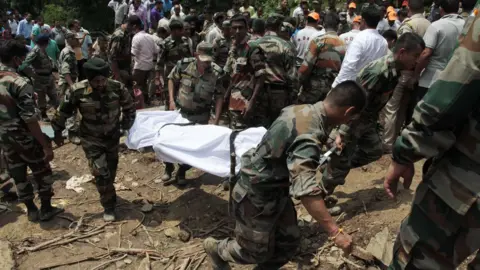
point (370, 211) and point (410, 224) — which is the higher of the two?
point (410, 224)

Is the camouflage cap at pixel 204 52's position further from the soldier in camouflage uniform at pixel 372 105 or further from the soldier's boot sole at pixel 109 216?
the soldier's boot sole at pixel 109 216

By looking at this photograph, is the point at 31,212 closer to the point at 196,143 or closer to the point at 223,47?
the point at 196,143

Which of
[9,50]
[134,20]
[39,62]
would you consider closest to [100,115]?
[9,50]

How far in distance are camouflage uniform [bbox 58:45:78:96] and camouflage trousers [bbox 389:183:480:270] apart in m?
7.41

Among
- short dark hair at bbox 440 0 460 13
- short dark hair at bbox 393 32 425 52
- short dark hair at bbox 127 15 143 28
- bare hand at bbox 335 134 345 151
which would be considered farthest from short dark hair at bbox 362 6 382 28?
short dark hair at bbox 127 15 143 28

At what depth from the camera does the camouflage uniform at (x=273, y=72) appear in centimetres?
572

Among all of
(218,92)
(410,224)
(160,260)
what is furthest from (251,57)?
(410,224)

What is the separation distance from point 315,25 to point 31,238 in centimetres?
613

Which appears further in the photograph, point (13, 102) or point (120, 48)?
point (120, 48)

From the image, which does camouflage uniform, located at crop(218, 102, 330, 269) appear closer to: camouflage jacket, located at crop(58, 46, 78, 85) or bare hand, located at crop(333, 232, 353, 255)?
bare hand, located at crop(333, 232, 353, 255)

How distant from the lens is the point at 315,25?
25.2 ft

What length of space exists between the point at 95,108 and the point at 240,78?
7.60ft

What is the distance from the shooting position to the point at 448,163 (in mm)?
2199

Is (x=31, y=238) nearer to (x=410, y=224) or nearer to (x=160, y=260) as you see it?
(x=160, y=260)
